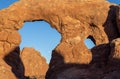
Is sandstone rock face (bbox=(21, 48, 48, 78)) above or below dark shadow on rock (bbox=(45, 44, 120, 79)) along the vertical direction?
below

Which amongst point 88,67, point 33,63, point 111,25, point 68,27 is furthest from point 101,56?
point 33,63

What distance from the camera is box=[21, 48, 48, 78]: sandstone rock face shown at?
78562 millimetres

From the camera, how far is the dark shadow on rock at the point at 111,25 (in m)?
44.9

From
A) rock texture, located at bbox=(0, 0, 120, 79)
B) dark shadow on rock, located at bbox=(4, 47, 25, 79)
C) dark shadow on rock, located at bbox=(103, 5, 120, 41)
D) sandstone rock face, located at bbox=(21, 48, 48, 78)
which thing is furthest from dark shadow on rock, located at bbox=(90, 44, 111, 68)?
sandstone rock face, located at bbox=(21, 48, 48, 78)

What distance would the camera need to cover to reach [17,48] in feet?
149

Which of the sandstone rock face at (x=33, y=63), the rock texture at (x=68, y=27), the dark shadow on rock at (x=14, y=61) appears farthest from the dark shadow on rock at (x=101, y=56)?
the sandstone rock face at (x=33, y=63)

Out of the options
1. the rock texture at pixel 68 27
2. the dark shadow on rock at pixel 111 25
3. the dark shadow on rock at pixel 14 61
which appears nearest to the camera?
the rock texture at pixel 68 27

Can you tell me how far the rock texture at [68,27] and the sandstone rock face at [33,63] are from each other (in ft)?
105

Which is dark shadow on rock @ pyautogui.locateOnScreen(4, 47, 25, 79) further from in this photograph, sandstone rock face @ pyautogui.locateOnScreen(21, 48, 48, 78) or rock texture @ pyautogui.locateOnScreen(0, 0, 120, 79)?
sandstone rock face @ pyautogui.locateOnScreen(21, 48, 48, 78)

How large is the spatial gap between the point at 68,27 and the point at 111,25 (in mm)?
5382

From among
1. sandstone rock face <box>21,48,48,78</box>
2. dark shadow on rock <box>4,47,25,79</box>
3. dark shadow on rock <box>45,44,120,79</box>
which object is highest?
dark shadow on rock <box>45,44,120,79</box>

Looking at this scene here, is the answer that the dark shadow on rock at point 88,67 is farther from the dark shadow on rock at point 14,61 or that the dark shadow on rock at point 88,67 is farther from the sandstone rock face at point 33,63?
the sandstone rock face at point 33,63

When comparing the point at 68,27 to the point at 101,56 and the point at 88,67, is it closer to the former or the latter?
the point at 101,56

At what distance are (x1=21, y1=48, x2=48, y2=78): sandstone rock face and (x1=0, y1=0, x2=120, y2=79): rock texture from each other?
32.0 metres
